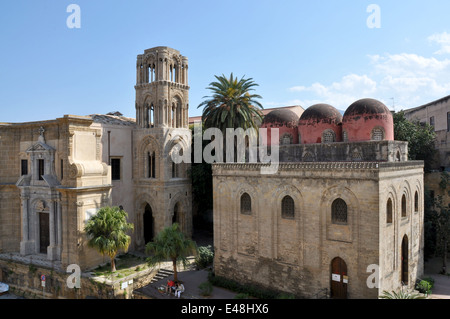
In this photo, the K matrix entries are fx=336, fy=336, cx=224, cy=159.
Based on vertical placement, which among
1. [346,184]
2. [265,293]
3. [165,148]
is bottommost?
[265,293]

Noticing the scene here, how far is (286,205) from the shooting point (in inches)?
728

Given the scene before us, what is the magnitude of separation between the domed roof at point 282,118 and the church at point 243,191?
96mm

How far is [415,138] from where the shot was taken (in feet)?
95.7

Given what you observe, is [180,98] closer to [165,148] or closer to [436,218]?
[165,148]

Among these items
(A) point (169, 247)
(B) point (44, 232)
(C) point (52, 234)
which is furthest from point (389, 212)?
(B) point (44, 232)

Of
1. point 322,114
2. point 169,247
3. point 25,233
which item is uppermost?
point 322,114

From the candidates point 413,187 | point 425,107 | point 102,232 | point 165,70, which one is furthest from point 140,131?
point 425,107

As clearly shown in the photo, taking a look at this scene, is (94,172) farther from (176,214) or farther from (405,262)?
(405,262)

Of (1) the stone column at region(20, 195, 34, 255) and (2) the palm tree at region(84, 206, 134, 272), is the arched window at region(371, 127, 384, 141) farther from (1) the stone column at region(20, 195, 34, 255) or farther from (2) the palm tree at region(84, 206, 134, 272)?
(1) the stone column at region(20, 195, 34, 255)

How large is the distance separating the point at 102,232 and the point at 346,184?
15.1m

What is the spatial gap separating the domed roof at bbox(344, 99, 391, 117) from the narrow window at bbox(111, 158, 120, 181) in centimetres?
1718

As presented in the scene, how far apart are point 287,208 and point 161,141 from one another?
11772 millimetres

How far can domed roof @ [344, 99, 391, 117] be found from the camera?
19.9 m

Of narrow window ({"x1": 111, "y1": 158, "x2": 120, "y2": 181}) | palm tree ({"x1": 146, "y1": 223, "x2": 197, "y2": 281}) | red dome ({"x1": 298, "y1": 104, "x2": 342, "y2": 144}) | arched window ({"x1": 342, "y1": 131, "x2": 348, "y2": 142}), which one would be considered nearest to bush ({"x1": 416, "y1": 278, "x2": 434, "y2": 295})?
arched window ({"x1": 342, "y1": 131, "x2": 348, "y2": 142})
